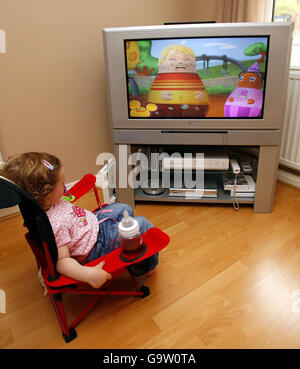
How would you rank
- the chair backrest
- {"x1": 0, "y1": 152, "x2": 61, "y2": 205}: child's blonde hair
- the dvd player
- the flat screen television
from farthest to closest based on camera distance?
the dvd player < the flat screen television < {"x1": 0, "y1": 152, "x2": 61, "y2": 205}: child's blonde hair < the chair backrest

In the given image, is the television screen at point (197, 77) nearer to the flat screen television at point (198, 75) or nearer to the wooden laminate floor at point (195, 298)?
the flat screen television at point (198, 75)

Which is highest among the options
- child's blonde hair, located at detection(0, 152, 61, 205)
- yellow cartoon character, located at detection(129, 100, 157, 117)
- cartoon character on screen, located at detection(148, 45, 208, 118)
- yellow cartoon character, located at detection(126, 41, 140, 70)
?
yellow cartoon character, located at detection(126, 41, 140, 70)

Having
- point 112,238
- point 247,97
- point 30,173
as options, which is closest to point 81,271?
point 112,238

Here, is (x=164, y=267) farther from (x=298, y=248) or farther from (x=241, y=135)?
(x=241, y=135)

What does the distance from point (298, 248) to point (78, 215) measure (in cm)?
122

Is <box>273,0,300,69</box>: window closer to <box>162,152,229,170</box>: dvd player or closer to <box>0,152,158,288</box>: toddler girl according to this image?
<box>162,152,229,170</box>: dvd player

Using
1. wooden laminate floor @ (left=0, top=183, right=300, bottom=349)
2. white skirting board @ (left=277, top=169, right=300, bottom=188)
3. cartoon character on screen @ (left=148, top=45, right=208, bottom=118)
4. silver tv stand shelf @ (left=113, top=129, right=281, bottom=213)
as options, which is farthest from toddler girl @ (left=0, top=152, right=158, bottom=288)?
white skirting board @ (left=277, top=169, right=300, bottom=188)

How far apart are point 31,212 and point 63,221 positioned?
14 cm

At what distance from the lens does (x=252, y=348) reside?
1187 millimetres

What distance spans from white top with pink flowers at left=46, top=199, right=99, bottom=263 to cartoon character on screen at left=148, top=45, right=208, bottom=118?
2.76 ft

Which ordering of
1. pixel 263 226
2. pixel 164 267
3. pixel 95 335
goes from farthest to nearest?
pixel 263 226
pixel 164 267
pixel 95 335

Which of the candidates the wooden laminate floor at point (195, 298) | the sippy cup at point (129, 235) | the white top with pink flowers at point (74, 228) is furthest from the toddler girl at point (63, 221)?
the wooden laminate floor at point (195, 298)

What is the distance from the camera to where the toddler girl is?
1080 mm

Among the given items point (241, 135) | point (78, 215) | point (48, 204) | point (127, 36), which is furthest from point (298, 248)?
point (127, 36)
